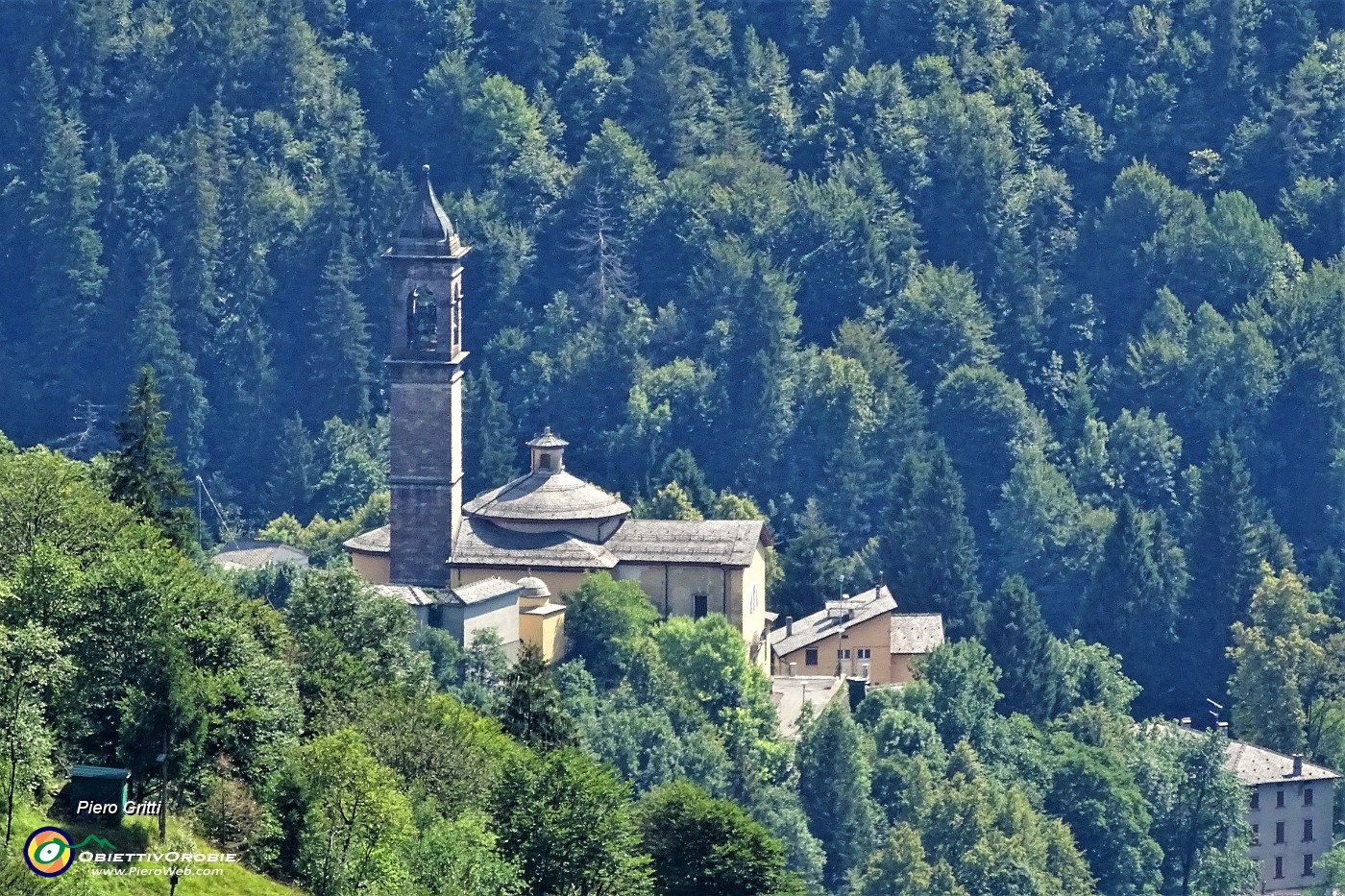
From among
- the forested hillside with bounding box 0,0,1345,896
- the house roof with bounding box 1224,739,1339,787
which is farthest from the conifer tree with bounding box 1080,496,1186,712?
the house roof with bounding box 1224,739,1339,787

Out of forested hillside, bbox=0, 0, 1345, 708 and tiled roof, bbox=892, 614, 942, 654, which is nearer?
tiled roof, bbox=892, 614, 942, 654

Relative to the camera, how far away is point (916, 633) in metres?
132

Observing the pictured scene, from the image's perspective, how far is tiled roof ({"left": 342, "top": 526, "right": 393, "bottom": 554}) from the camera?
402 feet

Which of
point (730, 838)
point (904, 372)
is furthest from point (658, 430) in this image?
point (730, 838)

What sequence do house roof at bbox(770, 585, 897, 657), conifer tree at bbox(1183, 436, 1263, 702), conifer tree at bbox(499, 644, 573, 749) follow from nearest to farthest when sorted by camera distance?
conifer tree at bbox(499, 644, 573, 749), house roof at bbox(770, 585, 897, 657), conifer tree at bbox(1183, 436, 1263, 702)

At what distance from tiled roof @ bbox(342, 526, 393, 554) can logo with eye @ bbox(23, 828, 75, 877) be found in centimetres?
5168

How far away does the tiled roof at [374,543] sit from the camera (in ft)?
402

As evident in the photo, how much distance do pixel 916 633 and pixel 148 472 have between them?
129 ft

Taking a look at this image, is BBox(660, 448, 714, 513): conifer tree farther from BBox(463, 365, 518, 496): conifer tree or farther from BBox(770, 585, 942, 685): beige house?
BBox(770, 585, 942, 685): beige house

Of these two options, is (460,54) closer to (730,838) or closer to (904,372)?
(904,372)

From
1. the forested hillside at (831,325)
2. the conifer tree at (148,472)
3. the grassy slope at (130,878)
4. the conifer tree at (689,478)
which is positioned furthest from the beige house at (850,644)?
the grassy slope at (130,878)

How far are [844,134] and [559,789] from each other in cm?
9567

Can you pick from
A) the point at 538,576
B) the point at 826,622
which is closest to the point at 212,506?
the point at 826,622

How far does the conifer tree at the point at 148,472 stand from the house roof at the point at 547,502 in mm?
22459
